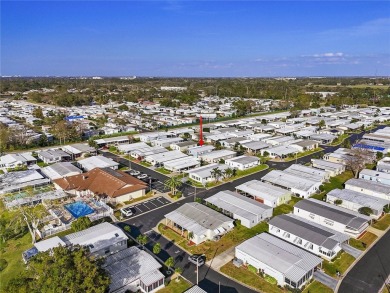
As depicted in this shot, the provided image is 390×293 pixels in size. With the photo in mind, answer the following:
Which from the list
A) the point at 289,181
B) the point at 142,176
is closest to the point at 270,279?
the point at 289,181

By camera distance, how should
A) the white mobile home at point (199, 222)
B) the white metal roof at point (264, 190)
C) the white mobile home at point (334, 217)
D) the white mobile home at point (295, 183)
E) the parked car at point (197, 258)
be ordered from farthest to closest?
the white mobile home at point (295, 183) < the white metal roof at point (264, 190) < the white mobile home at point (334, 217) < the white mobile home at point (199, 222) < the parked car at point (197, 258)

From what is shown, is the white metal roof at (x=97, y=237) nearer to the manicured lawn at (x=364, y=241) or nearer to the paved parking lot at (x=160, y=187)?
the paved parking lot at (x=160, y=187)

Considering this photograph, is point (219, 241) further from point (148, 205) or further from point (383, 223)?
point (383, 223)

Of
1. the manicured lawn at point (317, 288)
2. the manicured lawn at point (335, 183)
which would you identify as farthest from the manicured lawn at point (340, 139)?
the manicured lawn at point (317, 288)

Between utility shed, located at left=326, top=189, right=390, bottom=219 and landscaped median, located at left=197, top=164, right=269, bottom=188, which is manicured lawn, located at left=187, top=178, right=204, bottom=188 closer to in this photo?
landscaped median, located at left=197, top=164, right=269, bottom=188

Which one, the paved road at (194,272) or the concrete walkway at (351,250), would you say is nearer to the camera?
the paved road at (194,272)

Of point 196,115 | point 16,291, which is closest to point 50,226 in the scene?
point 16,291

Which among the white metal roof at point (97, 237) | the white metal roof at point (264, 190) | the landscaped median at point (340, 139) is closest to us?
the white metal roof at point (97, 237)

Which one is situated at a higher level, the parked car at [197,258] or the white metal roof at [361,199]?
the white metal roof at [361,199]
